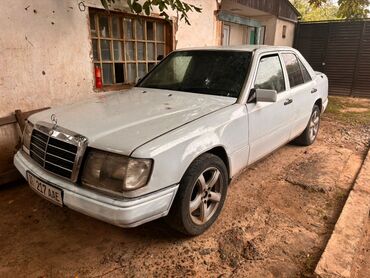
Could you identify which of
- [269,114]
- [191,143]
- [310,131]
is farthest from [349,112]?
[191,143]

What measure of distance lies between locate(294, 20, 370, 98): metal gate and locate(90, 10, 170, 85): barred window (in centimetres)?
746

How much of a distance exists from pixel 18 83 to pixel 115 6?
6.32 ft

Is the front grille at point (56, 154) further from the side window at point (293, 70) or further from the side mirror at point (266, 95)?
the side window at point (293, 70)

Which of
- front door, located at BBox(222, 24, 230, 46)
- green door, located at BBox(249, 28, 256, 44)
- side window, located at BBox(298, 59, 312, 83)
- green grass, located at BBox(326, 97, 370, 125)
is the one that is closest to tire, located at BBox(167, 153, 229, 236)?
side window, located at BBox(298, 59, 312, 83)

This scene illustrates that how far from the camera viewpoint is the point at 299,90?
395 cm

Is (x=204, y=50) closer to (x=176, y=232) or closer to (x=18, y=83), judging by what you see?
(x=176, y=232)

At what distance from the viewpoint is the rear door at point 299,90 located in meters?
3.84

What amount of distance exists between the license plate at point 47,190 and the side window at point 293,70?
9.98ft

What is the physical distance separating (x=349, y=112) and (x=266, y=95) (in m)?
6.09

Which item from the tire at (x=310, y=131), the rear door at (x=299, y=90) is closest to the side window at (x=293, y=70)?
the rear door at (x=299, y=90)

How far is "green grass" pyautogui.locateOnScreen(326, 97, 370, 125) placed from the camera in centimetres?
688

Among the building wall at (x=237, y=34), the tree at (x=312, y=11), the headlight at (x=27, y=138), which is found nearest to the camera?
the headlight at (x=27, y=138)

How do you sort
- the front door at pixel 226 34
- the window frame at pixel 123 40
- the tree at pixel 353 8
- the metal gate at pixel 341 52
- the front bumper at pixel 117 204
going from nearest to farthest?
the front bumper at pixel 117 204, the window frame at pixel 123 40, the front door at pixel 226 34, the tree at pixel 353 8, the metal gate at pixel 341 52

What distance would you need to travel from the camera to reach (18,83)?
3.71 meters
